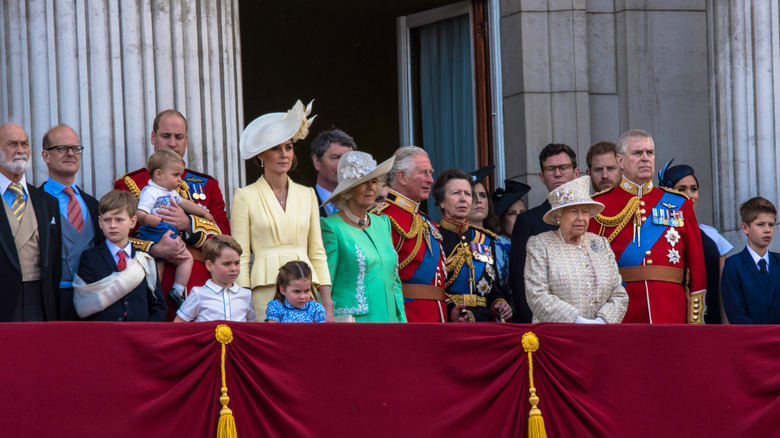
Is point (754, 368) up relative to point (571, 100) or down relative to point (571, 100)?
down

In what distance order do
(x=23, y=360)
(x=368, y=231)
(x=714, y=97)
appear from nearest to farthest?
(x=23, y=360)
(x=368, y=231)
(x=714, y=97)

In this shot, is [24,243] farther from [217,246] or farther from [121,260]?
[217,246]

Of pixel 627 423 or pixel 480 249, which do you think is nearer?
pixel 627 423

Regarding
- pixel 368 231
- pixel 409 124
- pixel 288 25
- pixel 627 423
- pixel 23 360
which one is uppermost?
pixel 288 25

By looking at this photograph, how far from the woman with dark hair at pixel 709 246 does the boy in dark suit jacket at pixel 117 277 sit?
11.6 feet

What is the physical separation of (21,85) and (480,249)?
2.98 meters

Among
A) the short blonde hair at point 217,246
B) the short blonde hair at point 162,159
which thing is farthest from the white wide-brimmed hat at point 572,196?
the short blonde hair at point 162,159

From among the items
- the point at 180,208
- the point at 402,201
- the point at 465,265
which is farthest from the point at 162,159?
the point at 465,265

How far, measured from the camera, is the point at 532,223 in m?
8.03

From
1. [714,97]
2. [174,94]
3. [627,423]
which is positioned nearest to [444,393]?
[627,423]

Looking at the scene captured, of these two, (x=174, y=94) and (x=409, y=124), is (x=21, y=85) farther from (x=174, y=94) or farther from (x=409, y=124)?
(x=409, y=124)

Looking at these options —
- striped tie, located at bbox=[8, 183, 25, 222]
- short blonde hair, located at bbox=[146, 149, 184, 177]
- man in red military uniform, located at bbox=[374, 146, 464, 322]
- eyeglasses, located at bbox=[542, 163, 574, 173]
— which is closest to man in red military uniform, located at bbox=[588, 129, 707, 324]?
eyeglasses, located at bbox=[542, 163, 574, 173]

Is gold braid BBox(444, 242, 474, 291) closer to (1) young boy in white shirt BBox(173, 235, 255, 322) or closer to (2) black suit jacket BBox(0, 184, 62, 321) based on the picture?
(1) young boy in white shirt BBox(173, 235, 255, 322)

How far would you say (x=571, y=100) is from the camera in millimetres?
10516
